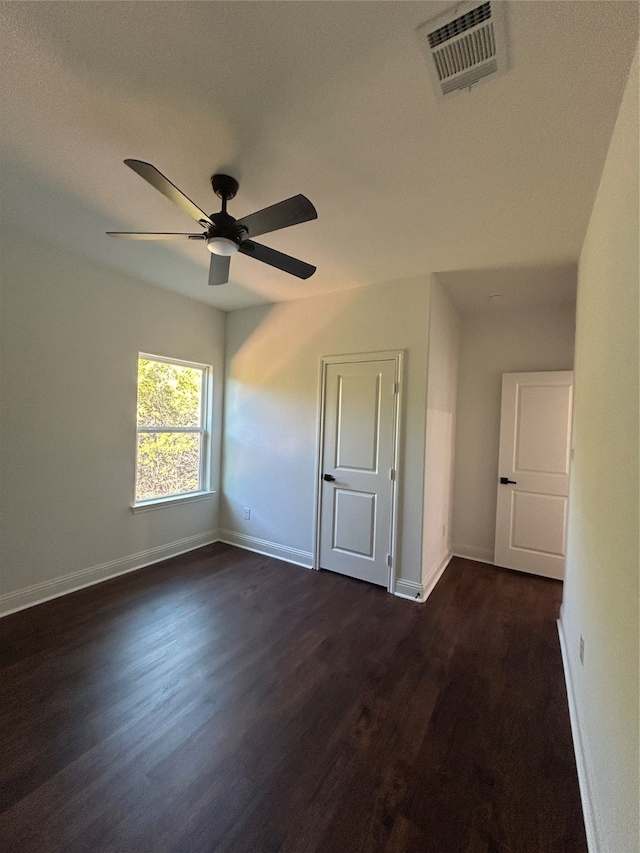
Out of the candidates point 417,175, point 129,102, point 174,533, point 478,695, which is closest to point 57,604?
point 174,533

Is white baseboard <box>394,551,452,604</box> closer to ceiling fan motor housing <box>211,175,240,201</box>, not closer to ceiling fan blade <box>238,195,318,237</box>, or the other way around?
ceiling fan blade <box>238,195,318,237</box>

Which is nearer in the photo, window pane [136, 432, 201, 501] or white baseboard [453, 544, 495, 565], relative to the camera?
window pane [136, 432, 201, 501]

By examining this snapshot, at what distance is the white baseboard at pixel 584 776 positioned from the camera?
1135 mm

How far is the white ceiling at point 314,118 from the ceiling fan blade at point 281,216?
0.96 ft

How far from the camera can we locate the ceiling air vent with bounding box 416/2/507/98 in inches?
40.1

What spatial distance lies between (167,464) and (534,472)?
3.81 m

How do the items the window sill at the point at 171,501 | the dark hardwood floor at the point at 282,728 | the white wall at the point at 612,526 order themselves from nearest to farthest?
the white wall at the point at 612,526, the dark hardwood floor at the point at 282,728, the window sill at the point at 171,501

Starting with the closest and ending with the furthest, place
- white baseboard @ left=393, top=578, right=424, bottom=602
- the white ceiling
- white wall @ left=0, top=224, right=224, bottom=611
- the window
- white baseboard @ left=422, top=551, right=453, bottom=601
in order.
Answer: the white ceiling
white wall @ left=0, top=224, right=224, bottom=611
white baseboard @ left=393, top=578, right=424, bottom=602
white baseboard @ left=422, top=551, right=453, bottom=601
the window

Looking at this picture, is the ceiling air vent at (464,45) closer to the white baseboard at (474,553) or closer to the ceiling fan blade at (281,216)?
the ceiling fan blade at (281,216)

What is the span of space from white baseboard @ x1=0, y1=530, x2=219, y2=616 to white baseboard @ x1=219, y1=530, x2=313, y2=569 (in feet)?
1.07

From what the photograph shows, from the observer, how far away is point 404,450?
9.58 feet

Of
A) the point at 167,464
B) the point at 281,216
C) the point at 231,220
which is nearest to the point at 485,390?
the point at 281,216

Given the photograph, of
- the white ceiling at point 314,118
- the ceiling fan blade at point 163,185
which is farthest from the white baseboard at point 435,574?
the ceiling fan blade at point 163,185

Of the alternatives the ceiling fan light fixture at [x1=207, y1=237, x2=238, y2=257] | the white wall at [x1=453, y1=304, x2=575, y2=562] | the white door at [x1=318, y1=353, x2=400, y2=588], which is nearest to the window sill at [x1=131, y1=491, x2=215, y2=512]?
the white door at [x1=318, y1=353, x2=400, y2=588]
